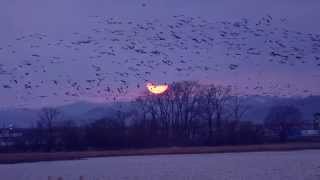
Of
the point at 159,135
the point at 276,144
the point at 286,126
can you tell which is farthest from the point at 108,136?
the point at 286,126

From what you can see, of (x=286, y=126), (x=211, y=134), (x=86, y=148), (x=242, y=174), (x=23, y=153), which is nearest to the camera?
(x=242, y=174)

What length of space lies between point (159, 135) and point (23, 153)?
21398mm

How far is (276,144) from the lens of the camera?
9312 cm

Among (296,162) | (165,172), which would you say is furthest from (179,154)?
(165,172)

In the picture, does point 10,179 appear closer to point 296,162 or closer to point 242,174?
point 242,174

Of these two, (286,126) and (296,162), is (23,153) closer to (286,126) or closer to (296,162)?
(296,162)

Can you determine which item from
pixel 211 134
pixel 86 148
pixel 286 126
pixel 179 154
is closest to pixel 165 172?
pixel 179 154

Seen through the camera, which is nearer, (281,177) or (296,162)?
(281,177)

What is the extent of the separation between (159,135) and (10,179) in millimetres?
51826

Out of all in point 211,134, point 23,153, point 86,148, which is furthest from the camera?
point 211,134

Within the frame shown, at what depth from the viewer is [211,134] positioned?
9456 cm

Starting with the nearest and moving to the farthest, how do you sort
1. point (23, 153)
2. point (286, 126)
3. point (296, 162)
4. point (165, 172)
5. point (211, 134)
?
→ point (165, 172) < point (296, 162) < point (23, 153) < point (211, 134) < point (286, 126)

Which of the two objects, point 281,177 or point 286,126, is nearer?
point 281,177

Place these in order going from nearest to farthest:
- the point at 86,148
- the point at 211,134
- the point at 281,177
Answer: the point at 281,177
the point at 86,148
the point at 211,134
